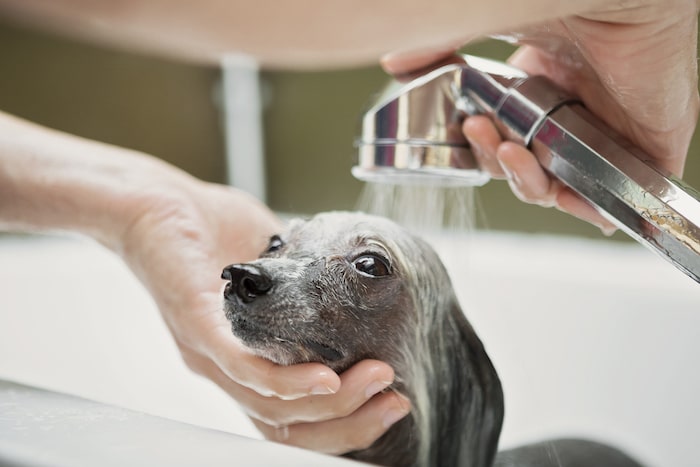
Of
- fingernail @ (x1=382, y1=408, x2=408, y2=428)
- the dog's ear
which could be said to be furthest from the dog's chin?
the dog's ear

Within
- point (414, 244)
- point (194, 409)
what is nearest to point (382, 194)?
point (414, 244)

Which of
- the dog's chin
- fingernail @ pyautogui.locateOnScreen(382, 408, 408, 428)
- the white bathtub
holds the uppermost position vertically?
the dog's chin

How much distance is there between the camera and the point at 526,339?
1.22 meters

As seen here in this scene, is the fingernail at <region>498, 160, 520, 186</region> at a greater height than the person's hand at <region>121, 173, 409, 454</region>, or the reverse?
the fingernail at <region>498, 160, 520, 186</region>

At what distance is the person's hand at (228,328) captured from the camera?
79cm

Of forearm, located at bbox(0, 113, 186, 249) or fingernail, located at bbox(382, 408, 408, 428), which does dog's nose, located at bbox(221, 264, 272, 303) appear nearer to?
fingernail, located at bbox(382, 408, 408, 428)

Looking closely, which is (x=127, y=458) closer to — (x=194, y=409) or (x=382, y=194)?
(x=194, y=409)

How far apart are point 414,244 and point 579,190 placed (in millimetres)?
237

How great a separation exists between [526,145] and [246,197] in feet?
1.84

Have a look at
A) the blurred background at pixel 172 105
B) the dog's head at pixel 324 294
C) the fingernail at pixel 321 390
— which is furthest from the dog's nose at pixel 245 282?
the blurred background at pixel 172 105

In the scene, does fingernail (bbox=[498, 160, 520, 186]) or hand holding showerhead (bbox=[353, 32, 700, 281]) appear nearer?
hand holding showerhead (bbox=[353, 32, 700, 281])

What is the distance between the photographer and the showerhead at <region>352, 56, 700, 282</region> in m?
0.70

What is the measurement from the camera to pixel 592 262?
57.0 inches

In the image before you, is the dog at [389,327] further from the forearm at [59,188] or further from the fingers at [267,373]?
the forearm at [59,188]
